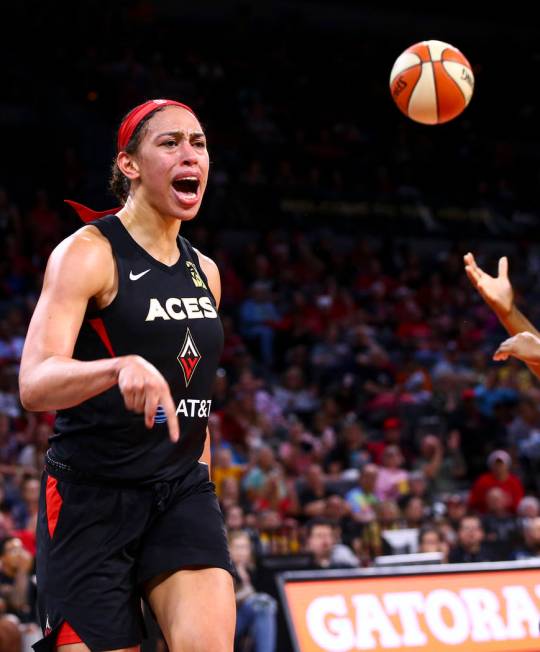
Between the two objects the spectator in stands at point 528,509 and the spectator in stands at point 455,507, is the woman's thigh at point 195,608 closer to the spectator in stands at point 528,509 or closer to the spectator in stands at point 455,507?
the spectator in stands at point 455,507

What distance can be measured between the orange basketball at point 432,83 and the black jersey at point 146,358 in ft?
8.50

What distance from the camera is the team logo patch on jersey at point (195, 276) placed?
3529 millimetres

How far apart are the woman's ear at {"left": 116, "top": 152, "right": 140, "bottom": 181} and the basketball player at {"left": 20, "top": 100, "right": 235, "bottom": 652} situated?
0.09 m

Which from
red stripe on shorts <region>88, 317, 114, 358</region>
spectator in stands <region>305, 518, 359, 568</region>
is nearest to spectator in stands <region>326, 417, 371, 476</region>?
spectator in stands <region>305, 518, 359, 568</region>

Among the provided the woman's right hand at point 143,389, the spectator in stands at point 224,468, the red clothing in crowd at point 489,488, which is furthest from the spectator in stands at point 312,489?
the woman's right hand at point 143,389

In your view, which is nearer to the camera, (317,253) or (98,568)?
(98,568)

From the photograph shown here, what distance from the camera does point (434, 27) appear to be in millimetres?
22281

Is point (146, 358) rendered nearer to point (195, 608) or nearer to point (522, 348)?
point (195, 608)

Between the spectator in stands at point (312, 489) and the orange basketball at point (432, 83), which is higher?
the orange basketball at point (432, 83)

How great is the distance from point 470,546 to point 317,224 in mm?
8863

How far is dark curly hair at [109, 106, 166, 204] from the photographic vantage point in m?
3.51

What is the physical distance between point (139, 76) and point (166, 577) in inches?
525

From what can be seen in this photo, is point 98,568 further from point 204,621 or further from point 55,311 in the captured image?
point 55,311

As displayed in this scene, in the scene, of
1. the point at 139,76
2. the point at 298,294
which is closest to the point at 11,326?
the point at 298,294
